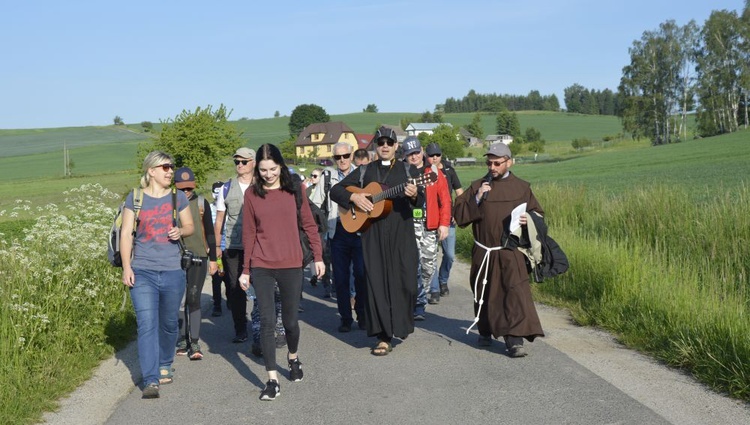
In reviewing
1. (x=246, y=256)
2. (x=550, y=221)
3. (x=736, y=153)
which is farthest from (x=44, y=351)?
(x=736, y=153)

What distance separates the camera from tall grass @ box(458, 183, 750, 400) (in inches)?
266

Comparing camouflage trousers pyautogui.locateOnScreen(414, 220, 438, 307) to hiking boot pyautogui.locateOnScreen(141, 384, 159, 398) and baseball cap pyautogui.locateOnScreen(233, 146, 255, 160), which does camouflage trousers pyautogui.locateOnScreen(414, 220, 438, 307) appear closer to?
baseball cap pyautogui.locateOnScreen(233, 146, 255, 160)

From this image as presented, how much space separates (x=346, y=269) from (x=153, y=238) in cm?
317

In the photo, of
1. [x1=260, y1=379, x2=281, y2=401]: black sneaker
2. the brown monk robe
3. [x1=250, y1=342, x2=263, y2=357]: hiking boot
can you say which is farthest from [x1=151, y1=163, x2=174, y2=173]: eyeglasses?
the brown monk robe

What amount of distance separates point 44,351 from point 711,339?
558 cm

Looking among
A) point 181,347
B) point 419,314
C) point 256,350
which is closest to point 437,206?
point 419,314

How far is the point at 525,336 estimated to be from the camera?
7.58m

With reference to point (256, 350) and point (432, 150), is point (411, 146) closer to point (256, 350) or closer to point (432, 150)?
point (432, 150)

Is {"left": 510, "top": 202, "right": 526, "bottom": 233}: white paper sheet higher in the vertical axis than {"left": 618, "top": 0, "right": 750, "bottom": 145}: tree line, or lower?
lower

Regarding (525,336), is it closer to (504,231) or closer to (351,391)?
(504,231)

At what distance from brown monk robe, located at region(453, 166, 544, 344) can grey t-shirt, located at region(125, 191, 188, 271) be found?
281 cm

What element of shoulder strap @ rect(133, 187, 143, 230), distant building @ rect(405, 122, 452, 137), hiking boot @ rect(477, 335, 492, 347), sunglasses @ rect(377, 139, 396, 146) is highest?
distant building @ rect(405, 122, 452, 137)

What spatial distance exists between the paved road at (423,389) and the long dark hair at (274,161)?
62.0 inches

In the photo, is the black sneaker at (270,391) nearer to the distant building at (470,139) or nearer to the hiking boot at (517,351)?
the hiking boot at (517,351)
